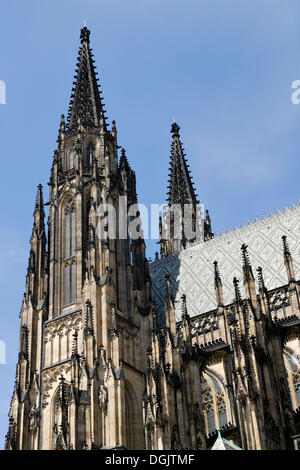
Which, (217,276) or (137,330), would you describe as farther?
(217,276)

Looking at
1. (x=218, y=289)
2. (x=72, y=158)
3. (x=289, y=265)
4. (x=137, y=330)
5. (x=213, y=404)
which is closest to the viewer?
(x=213, y=404)

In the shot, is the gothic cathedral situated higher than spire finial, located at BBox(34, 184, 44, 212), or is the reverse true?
spire finial, located at BBox(34, 184, 44, 212)

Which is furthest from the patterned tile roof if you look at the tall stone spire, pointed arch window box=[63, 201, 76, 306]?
the tall stone spire

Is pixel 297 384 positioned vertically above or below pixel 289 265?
below

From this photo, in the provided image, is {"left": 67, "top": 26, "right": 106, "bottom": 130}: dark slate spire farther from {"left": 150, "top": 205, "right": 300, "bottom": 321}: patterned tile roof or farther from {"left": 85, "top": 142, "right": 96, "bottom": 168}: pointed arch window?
{"left": 150, "top": 205, "right": 300, "bottom": 321}: patterned tile roof

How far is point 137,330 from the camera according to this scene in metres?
32.0

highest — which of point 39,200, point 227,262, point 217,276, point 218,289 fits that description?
point 39,200

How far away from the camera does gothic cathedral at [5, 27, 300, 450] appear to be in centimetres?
2697

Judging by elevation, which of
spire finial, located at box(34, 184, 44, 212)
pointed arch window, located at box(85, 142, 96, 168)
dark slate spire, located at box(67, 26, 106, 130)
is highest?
dark slate spire, located at box(67, 26, 106, 130)

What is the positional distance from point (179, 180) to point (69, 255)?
21.5 meters

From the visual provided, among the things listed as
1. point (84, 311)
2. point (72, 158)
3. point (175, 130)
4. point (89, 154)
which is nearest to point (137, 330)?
point (84, 311)

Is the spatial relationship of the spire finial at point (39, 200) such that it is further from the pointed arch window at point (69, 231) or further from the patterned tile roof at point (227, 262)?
the patterned tile roof at point (227, 262)

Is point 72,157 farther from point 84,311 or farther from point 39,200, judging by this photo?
point 84,311

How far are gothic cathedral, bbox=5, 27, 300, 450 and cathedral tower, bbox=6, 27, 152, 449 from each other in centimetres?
5
